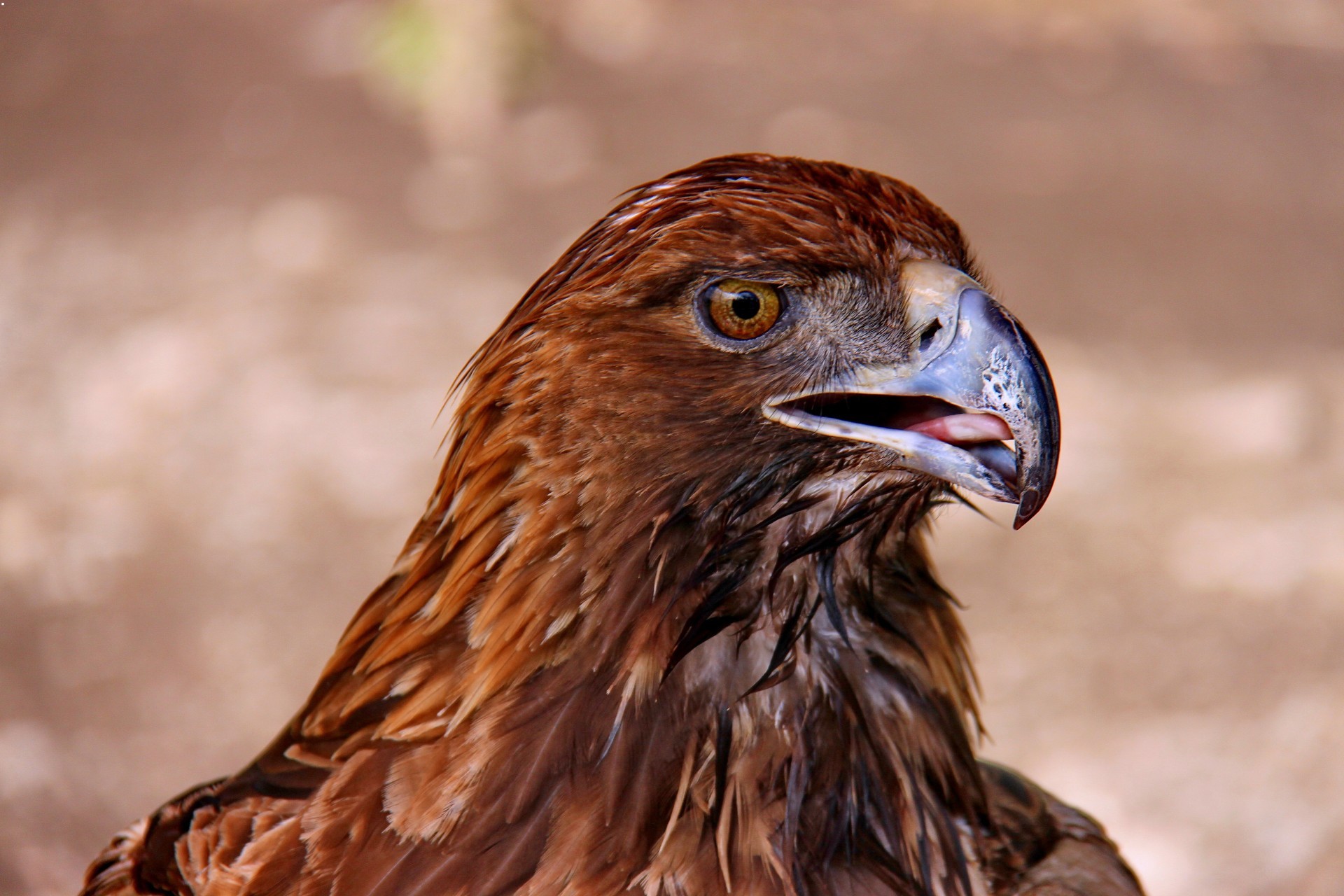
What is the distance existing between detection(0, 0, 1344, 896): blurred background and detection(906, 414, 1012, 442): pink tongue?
317 cm

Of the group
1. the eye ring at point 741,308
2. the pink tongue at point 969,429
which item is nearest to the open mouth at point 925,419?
the pink tongue at point 969,429

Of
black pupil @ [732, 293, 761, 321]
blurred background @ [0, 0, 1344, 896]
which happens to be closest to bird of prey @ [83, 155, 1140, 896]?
black pupil @ [732, 293, 761, 321]

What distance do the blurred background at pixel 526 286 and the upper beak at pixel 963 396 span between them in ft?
10.5

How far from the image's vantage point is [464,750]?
6.86ft

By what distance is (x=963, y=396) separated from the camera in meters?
1.98

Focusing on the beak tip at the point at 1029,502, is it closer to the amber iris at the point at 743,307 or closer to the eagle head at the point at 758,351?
the eagle head at the point at 758,351

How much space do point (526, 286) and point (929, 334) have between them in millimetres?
4276

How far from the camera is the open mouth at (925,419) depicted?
6.60ft

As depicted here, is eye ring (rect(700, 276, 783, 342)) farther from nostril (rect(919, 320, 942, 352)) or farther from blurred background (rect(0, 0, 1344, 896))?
blurred background (rect(0, 0, 1344, 896))

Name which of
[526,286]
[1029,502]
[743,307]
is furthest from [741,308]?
[526,286]

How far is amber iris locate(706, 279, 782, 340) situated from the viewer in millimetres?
2023

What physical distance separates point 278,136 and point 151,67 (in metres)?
0.95

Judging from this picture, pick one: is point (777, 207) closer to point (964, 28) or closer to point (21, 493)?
point (21, 493)

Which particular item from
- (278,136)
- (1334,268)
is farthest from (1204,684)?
(278,136)
